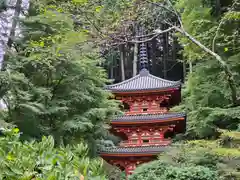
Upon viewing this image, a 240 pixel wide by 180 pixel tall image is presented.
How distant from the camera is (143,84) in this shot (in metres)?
12.9

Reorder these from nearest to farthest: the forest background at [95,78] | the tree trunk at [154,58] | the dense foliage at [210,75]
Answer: the forest background at [95,78] → the dense foliage at [210,75] → the tree trunk at [154,58]

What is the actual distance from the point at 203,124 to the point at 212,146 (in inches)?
131

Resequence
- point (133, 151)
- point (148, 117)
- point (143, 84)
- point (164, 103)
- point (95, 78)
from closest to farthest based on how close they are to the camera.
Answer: point (133, 151), point (95, 78), point (148, 117), point (143, 84), point (164, 103)

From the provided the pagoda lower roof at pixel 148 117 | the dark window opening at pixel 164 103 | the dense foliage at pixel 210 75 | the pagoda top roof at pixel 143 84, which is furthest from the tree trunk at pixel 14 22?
the dark window opening at pixel 164 103

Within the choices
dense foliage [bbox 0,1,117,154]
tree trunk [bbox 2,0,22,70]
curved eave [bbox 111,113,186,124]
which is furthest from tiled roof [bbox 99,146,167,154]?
tree trunk [bbox 2,0,22,70]

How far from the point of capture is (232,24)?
32.3ft

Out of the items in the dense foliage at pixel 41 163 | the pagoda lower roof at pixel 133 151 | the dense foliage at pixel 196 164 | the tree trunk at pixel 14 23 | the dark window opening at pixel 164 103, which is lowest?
the pagoda lower roof at pixel 133 151

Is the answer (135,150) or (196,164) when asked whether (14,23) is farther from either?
(196,164)

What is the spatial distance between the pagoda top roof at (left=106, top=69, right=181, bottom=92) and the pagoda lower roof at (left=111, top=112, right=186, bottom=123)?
1036 millimetres

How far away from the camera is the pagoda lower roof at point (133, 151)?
1084 cm

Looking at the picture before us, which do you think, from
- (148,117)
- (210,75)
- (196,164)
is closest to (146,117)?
(148,117)

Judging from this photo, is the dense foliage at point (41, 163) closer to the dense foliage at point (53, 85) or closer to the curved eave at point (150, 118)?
the dense foliage at point (53, 85)

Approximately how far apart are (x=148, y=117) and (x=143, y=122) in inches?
10.9

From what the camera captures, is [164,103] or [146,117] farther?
[164,103]
